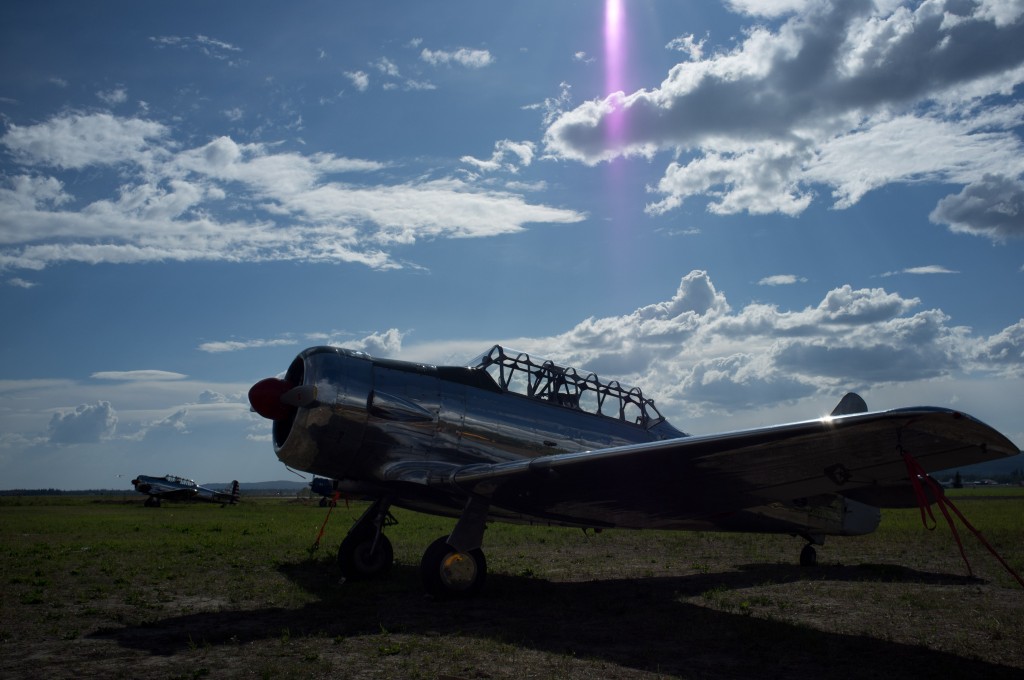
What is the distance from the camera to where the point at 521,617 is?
7.93 meters

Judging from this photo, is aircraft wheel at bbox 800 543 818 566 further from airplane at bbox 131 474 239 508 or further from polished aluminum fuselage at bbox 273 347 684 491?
airplane at bbox 131 474 239 508

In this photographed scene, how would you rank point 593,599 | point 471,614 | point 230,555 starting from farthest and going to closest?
point 230,555 < point 593,599 < point 471,614

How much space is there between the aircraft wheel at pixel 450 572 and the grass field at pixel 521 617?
205mm

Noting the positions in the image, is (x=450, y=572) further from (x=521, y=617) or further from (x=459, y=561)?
(x=521, y=617)

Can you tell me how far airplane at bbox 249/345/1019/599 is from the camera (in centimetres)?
688

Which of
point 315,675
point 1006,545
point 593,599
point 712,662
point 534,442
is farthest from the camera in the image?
point 1006,545

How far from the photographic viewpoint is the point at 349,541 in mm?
10867

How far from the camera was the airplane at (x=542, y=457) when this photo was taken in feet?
22.6

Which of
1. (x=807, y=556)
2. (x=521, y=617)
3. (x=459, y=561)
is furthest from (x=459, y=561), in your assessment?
(x=807, y=556)

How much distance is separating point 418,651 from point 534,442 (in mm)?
4768

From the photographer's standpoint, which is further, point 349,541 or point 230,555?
point 230,555

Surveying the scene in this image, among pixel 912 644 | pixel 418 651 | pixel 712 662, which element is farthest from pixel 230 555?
pixel 912 644

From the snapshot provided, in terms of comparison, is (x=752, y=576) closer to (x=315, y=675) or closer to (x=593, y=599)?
(x=593, y=599)

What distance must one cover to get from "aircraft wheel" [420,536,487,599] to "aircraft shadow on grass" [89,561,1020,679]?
145 millimetres
